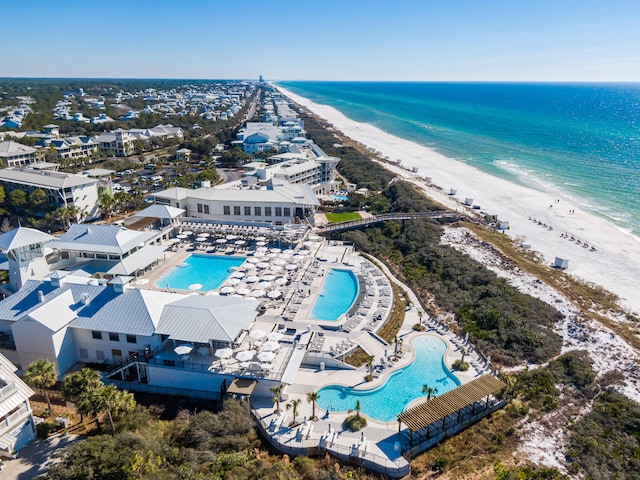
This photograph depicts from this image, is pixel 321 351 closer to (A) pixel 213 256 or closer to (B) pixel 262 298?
(B) pixel 262 298

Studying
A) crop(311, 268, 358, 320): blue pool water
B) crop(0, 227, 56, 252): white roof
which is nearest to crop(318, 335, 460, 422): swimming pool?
crop(311, 268, 358, 320): blue pool water

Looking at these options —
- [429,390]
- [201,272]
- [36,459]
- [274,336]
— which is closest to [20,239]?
[201,272]

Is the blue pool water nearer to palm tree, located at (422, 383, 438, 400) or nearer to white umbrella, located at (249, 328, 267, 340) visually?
white umbrella, located at (249, 328, 267, 340)

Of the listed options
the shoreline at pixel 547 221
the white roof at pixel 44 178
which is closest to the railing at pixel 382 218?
the shoreline at pixel 547 221

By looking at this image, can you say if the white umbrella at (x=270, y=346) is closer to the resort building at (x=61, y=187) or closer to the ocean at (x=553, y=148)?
the resort building at (x=61, y=187)

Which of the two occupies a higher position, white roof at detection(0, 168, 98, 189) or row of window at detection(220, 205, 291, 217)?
white roof at detection(0, 168, 98, 189)

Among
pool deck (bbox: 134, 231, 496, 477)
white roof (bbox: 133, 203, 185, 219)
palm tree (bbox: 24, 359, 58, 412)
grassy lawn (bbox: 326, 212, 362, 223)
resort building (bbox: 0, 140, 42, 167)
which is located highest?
resort building (bbox: 0, 140, 42, 167)
